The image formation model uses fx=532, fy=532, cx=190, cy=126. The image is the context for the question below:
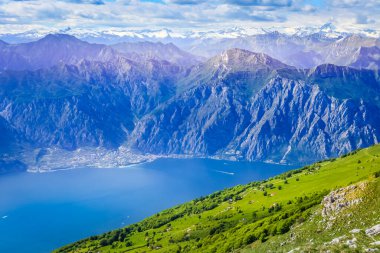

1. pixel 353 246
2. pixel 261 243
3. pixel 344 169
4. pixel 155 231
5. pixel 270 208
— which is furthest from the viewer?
pixel 155 231

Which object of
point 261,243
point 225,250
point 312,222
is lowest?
point 225,250

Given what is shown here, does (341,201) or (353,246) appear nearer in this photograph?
(353,246)

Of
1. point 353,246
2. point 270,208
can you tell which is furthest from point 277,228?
point 270,208

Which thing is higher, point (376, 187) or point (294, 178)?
point (376, 187)

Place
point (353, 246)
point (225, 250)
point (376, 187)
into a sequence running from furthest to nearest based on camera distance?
point (225, 250) < point (376, 187) < point (353, 246)

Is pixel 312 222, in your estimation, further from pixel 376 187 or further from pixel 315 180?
pixel 315 180

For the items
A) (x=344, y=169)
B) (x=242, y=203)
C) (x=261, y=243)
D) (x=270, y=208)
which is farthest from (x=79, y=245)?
(x=261, y=243)
